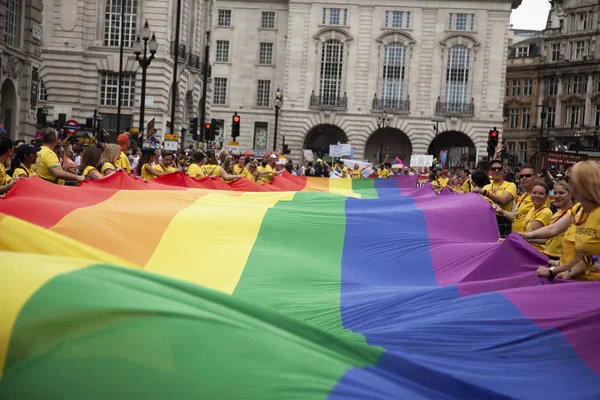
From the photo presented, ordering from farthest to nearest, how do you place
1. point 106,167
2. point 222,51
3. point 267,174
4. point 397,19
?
point 222,51, point 397,19, point 267,174, point 106,167

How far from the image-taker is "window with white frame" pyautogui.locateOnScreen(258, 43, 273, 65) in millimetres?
81938

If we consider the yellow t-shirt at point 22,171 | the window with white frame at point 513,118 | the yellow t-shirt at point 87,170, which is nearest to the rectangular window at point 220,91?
the window with white frame at point 513,118

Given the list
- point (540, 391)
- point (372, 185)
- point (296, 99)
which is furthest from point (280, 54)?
point (540, 391)

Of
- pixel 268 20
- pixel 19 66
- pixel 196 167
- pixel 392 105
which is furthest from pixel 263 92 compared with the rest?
pixel 196 167

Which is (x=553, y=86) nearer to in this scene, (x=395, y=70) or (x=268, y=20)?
(x=395, y=70)

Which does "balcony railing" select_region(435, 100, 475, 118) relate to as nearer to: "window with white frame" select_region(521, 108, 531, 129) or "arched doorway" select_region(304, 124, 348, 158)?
"arched doorway" select_region(304, 124, 348, 158)

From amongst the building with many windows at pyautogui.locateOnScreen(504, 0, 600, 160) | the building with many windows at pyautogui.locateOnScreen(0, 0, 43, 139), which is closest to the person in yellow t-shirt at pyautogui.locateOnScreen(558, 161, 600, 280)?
the building with many windows at pyautogui.locateOnScreen(0, 0, 43, 139)

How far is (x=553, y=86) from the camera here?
334 ft

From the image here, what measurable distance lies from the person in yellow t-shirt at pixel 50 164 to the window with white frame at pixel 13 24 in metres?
22.2

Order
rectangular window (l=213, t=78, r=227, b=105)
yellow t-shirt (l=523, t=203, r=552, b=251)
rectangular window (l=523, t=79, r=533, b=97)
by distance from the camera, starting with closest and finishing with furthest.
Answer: yellow t-shirt (l=523, t=203, r=552, b=251)
rectangular window (l=213, t=78, r=227, b=105)
rectangular window (l=523, t=79, r=533, b=97)

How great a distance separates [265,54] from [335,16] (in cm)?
788

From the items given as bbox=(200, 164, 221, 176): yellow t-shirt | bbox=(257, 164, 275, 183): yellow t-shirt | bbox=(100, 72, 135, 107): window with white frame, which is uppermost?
bbox=(100, 72, 135, 107): window with white frame

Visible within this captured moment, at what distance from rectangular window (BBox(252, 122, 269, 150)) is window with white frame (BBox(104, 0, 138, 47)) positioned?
32910mm

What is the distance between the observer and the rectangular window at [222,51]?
270ft
